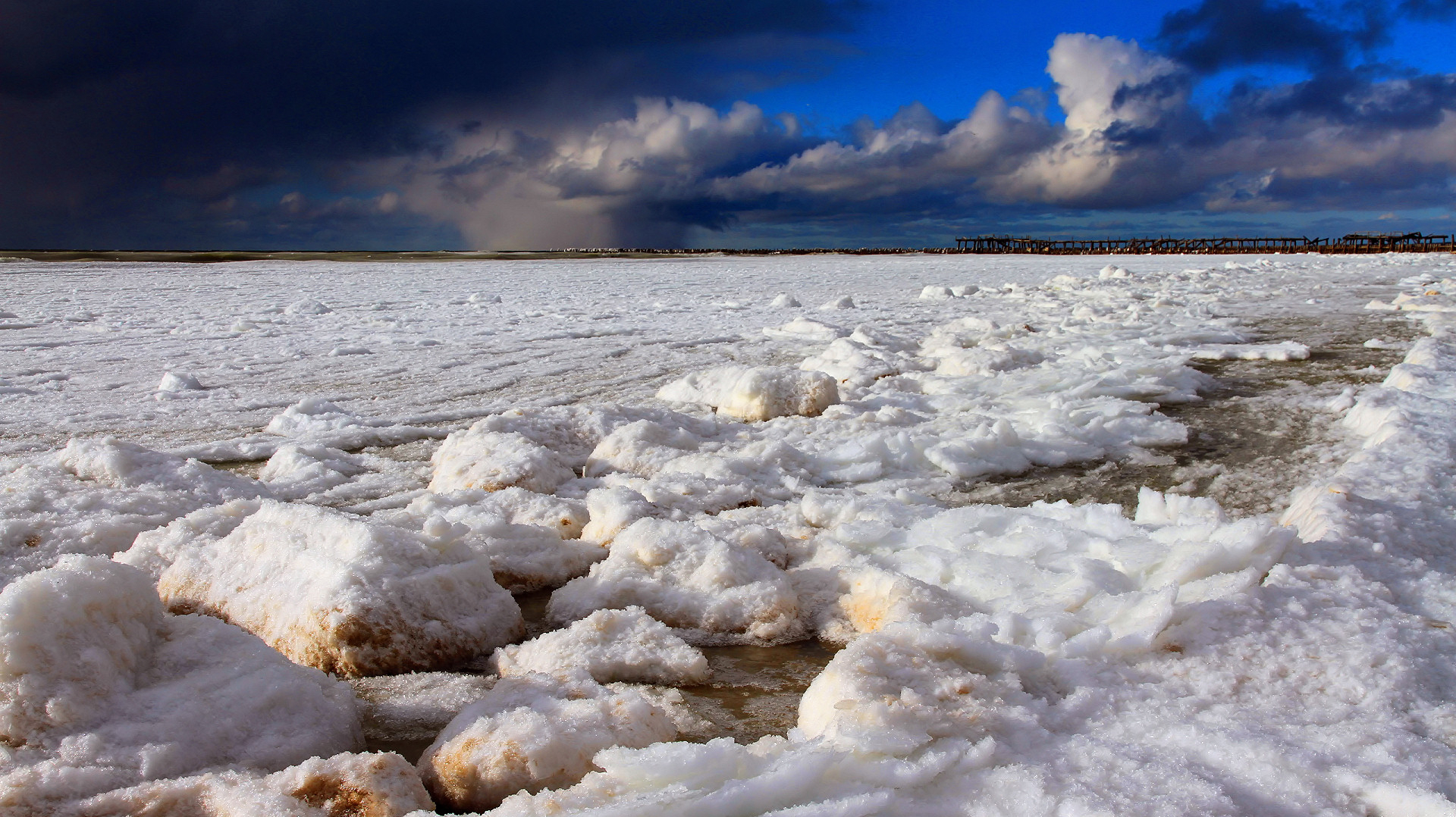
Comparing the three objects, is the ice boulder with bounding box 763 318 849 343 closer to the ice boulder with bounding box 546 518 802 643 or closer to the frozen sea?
the frozen sea

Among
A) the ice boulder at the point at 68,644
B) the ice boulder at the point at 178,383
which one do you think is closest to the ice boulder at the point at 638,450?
the ice boulder at the point at 68,644

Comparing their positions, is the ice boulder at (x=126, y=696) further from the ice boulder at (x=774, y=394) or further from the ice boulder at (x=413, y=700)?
the ice boulder at (x=774, y=394)

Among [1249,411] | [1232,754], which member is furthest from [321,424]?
[1249,411]

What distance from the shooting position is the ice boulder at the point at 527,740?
1703 mm

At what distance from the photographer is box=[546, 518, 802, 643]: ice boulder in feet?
8.37

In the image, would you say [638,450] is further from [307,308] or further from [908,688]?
[307,308]

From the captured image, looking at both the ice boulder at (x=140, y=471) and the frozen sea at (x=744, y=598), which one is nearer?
the frozen sea at (x=744, y=598)

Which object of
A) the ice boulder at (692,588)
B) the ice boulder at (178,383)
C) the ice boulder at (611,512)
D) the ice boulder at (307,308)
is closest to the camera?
the ice boulder at (692,588)

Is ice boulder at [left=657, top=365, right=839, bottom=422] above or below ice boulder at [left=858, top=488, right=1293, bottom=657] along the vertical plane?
above

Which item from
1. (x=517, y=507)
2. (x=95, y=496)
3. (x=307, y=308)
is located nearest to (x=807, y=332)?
(x=517, y=507)

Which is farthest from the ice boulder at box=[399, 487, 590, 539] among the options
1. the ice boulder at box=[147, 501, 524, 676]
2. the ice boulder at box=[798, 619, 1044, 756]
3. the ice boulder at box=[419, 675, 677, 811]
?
the ice boulder at box=[798, 619, 1044, 756]

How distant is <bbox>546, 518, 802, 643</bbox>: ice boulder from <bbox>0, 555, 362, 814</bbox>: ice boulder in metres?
0.85

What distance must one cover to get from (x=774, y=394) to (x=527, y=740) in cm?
358

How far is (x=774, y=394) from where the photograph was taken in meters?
5.18
